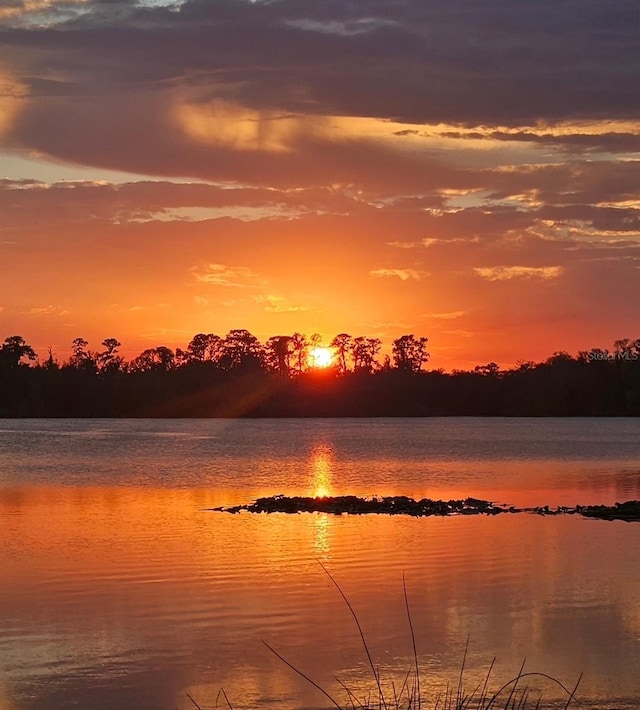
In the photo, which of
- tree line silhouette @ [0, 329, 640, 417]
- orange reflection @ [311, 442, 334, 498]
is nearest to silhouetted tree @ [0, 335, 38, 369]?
tree line silhouette @ [0, 329, 640, 417]

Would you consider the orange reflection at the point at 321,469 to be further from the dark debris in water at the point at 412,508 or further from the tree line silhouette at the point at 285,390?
the tree line silhouette at the point at 285,390

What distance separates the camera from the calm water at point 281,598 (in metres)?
14.0

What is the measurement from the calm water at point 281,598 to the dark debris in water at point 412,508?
1.57 m

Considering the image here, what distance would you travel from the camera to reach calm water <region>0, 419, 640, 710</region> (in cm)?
1399

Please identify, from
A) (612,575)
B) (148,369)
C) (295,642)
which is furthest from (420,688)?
(148,369)

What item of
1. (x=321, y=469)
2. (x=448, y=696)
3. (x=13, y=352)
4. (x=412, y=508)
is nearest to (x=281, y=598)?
(x=448, y=696)

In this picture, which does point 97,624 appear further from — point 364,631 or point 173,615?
point 364,631

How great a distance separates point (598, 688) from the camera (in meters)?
13.5

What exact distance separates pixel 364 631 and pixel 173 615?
3265 mm

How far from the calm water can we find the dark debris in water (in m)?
1.57

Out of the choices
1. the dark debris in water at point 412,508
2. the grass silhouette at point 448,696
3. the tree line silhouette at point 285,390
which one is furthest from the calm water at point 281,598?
the tree line silhouette at point 285,390

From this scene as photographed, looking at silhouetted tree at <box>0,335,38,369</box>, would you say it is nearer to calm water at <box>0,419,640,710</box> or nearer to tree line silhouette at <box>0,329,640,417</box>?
tree line silhouette at <box>0,329,640,417</box>

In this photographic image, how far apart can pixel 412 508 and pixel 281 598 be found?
16.2 m

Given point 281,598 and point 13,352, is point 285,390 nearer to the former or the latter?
point 13,352
